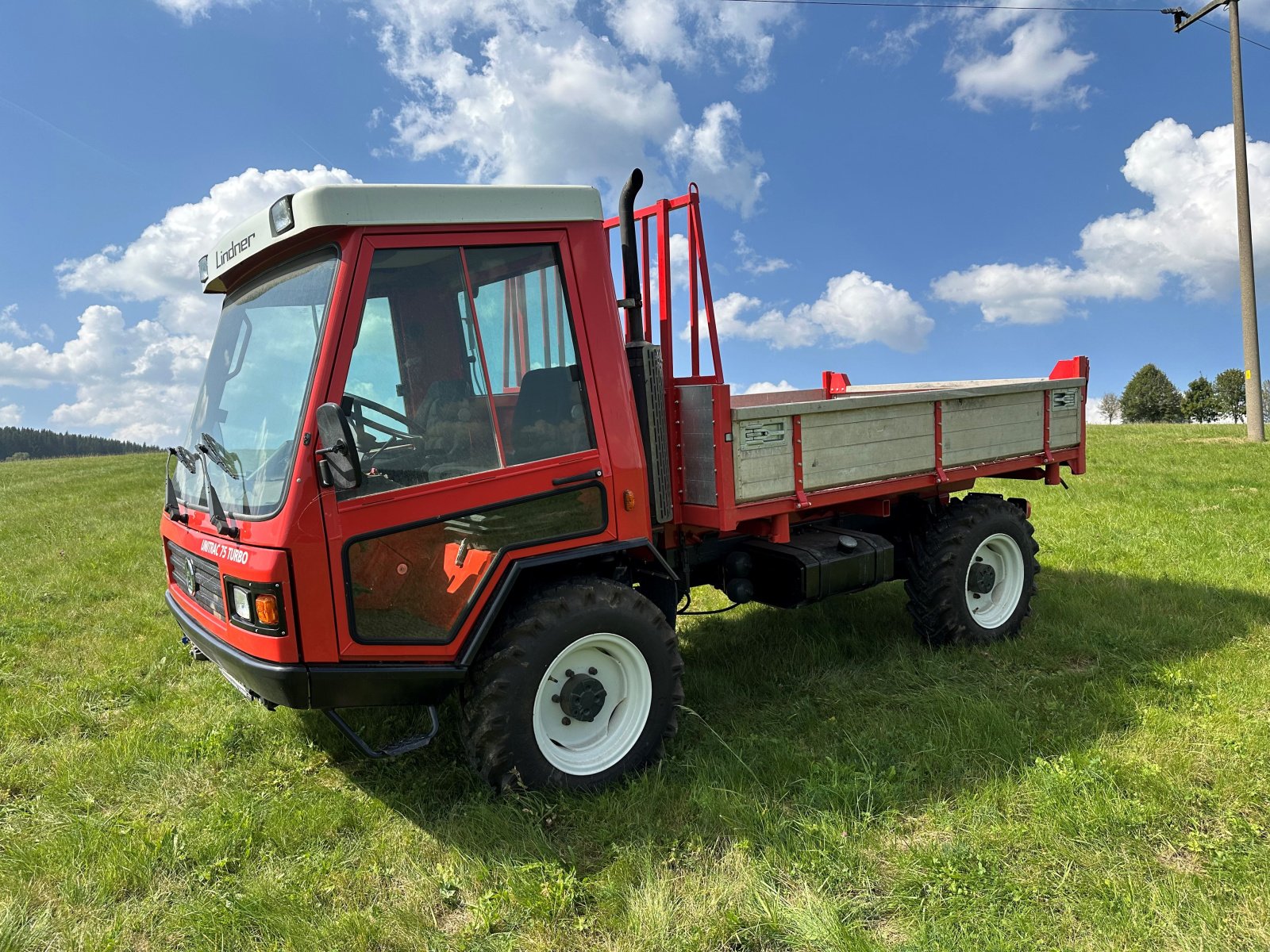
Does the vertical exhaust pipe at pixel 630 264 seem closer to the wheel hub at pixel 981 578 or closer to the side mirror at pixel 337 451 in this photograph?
the side mirror at pixel 337 451

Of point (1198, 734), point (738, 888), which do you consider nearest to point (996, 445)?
point (1198, 734)

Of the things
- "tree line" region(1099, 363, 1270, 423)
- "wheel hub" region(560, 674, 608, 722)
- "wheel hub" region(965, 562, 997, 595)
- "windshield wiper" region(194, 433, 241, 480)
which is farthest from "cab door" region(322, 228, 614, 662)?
"tree line" region(1099, 363, 1270, 423)

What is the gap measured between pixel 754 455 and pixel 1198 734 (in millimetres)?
2522

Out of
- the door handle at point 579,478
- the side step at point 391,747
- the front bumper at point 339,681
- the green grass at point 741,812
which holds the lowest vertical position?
the green grass at point 741,812

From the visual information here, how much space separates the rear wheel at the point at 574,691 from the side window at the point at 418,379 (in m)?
0.72

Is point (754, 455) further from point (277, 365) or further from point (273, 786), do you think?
point (273, 786)

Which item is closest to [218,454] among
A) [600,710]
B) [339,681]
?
[339,681]

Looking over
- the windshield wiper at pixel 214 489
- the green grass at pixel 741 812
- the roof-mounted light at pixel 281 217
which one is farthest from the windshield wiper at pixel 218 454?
the green grass at pixel 741 812

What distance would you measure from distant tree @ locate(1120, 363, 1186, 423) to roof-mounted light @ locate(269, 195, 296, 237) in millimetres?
68473

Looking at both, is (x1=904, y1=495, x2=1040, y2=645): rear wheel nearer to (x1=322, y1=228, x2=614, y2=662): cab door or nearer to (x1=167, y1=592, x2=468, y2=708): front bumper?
(x1=322, y1=228, x2=614, y2=662): cab door

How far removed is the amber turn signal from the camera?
3156 mm

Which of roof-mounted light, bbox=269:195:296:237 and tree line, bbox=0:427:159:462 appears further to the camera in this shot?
tree line, bbox=0:427:159:462

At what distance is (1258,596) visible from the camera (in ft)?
21.2

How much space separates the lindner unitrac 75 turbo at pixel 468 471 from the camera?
3240mm
